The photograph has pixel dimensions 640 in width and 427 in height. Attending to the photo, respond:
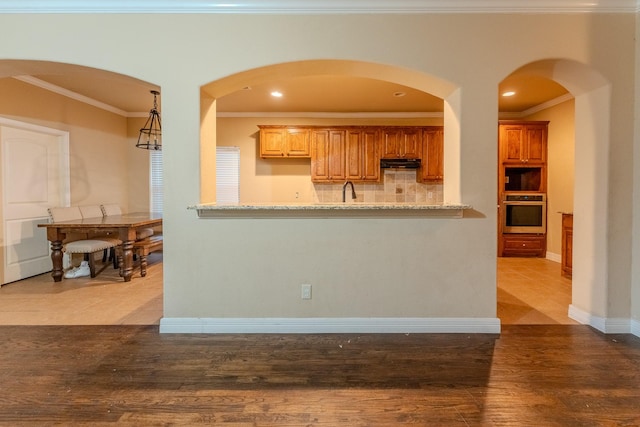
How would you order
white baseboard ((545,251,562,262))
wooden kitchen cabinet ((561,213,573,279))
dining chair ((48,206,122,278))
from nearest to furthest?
dining chair ((48,206,122,278)) → wooden kitchen cabinet ((561,213,573,279)) → white baseboard ((545,251,562,262))

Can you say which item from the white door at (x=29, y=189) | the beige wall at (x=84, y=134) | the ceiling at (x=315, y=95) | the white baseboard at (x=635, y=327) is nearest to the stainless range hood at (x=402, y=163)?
the ceiling at (x=315, y=95)

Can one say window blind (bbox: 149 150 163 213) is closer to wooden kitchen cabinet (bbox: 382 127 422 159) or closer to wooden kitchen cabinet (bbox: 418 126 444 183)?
wooden kitchen cabinet (bbox: 382 127 422 159)

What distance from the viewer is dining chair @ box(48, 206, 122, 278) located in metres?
4.00

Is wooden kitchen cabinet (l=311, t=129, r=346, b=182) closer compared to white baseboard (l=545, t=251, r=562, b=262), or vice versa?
white baseboard (l=545, t=251, r=562, b=262)

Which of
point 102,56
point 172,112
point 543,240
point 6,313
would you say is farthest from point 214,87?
point 543,240

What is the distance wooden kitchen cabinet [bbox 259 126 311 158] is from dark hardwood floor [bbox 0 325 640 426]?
12.0ft

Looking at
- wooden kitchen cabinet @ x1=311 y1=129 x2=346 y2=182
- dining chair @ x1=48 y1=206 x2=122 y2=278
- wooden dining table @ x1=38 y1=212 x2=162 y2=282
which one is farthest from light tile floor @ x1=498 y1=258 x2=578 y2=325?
dining chair @ x1=48 y1=206 x2=122 y2=278

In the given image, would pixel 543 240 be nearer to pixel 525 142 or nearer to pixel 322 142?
pixel 525 142

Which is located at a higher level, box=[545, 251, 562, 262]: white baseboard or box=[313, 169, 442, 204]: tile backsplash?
box=[313, 169, 442, 204]: tile backsplash

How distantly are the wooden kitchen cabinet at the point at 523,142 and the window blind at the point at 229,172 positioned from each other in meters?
4.67

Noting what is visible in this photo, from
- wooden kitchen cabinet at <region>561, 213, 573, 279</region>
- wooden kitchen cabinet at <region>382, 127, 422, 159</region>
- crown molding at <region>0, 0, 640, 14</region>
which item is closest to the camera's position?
crown molding at <region>0, 0, 640, 14</region>

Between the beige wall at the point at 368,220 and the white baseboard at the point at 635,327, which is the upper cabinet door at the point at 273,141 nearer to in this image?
the beige wall at the point at 368,220

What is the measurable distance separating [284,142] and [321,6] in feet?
10.3

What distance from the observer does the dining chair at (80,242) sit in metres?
4.00
